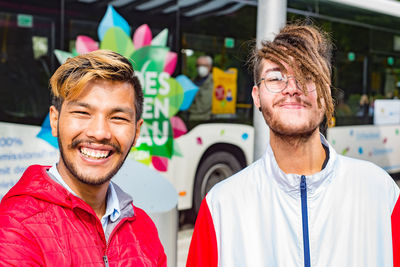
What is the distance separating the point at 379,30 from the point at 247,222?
8187mm

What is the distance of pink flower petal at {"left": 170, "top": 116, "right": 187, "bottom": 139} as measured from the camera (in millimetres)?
6176

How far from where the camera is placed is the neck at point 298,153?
196 cm

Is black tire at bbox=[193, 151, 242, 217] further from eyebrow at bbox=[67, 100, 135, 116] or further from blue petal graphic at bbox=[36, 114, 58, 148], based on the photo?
eyebrow at bbox=[67, 100, 135, 116]

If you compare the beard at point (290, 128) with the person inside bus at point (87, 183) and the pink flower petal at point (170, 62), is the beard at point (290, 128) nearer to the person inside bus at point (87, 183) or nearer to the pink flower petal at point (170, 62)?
the person inside bus at point (87, 183)

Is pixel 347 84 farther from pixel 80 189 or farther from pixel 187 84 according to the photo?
pixel 80 189

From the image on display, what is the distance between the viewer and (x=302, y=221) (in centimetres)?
187

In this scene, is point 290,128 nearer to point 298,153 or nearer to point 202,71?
point 298,153

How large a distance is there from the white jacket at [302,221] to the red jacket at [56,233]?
0.78ft

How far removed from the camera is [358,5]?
873cm

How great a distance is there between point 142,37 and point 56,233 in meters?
4.21

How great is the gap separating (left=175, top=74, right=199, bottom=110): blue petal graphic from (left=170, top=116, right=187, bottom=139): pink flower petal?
161mm

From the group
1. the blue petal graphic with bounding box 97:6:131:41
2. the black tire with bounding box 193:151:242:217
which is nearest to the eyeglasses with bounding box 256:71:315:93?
the blue petal graphic with bounding box 97:6:131:41

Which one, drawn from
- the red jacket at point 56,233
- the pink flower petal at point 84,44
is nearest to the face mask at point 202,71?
the pink flower petal at point 84,44

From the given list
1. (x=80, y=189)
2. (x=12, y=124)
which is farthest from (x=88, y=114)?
(x=12, y=124)
